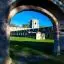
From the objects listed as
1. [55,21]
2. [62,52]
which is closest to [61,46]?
[62,52]

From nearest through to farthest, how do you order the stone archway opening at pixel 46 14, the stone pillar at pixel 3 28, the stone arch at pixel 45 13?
the stone pillar at pixel 3 28, the stone arch at pixel 45 13, the stone archway opening at pixel 46 14

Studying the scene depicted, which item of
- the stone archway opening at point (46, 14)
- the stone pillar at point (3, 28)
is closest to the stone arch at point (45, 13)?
the stone archway opening at point (46, 14)

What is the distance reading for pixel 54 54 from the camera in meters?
14.0

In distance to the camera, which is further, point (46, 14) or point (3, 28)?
point (46, 14)

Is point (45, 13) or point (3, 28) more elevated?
point (45, 13)

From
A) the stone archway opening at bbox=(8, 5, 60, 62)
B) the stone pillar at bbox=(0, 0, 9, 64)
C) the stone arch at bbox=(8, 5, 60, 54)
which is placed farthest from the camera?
the stone archway opening at bbox=(8, 5, 60, 62)

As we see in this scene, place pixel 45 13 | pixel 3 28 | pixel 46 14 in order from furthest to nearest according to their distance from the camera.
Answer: pixel 46 14 → pixel 45 13 → pixel 3 28

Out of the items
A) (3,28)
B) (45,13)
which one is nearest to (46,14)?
(45,13)

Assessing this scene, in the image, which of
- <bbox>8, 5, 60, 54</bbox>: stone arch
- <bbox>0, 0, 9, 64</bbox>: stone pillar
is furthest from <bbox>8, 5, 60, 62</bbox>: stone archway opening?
<bbox>0, 0, 9, 64</bbox>: stone pillar

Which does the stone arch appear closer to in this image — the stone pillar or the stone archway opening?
the stone archway opening

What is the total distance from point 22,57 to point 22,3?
3069mm

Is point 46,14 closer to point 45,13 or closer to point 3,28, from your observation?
point 45,13

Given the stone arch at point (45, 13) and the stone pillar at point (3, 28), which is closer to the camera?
the stone pillar at point (3, 28)

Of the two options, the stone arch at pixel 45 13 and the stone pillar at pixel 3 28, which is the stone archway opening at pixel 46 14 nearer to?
the stone arch at pixel 45 13
